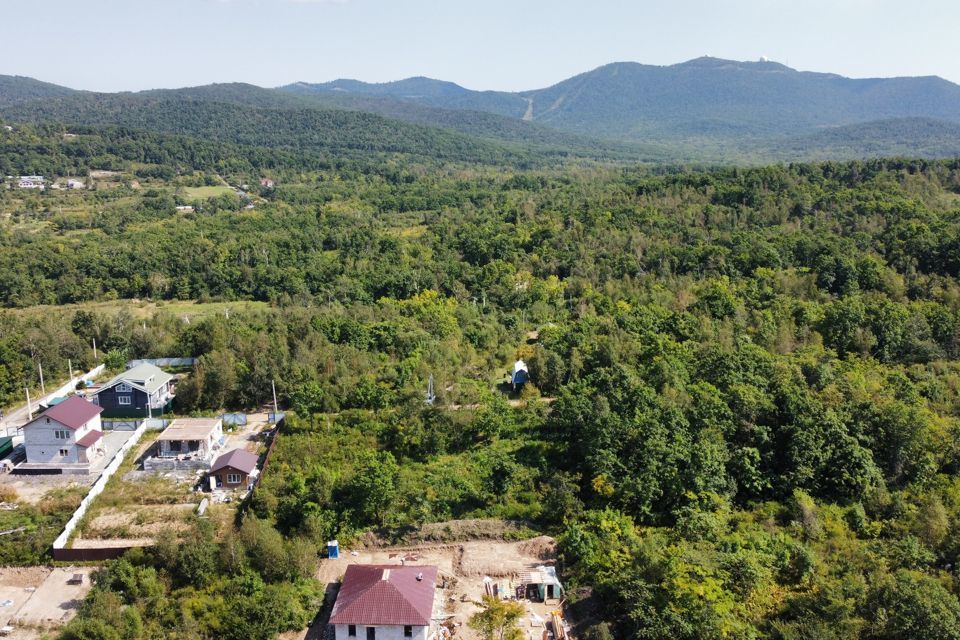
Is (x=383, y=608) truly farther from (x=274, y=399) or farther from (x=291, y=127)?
(x=291, y=127)

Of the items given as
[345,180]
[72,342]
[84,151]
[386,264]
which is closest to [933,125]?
[345,180]

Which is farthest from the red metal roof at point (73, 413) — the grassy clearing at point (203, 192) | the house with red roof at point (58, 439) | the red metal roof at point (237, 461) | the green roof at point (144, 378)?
the grassy clearing at point (203, 192)

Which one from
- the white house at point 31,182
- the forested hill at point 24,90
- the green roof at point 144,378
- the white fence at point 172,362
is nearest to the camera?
the green roof at point 144,378

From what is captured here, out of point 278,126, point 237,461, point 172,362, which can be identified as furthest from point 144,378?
point 278,126

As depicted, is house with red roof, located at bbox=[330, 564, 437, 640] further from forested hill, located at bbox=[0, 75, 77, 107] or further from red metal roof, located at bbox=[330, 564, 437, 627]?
forested hill, located at bbox=[0, 75, 77, 107]

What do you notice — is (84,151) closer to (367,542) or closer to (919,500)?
(367,542)

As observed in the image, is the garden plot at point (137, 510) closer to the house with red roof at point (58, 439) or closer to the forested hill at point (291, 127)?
the house with red roof at point (58, 439)
